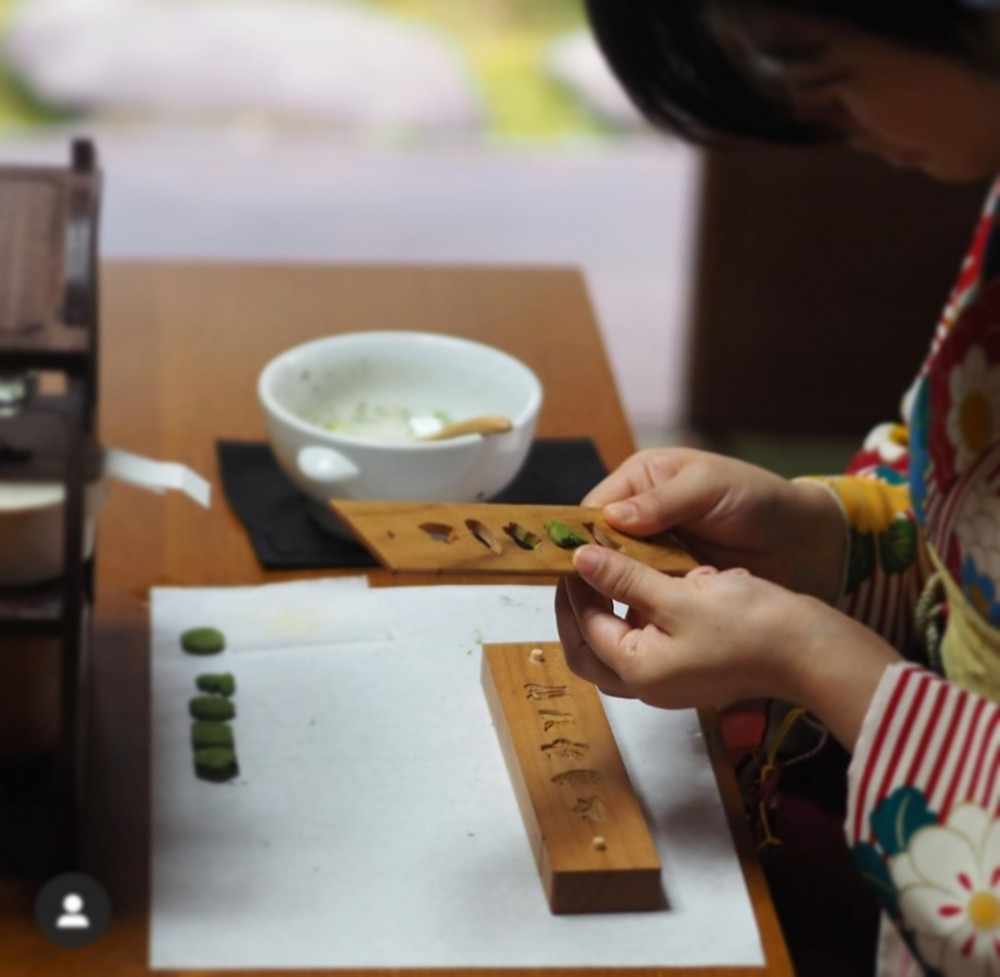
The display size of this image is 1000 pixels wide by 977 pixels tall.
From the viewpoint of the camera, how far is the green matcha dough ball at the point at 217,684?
102 centimetres

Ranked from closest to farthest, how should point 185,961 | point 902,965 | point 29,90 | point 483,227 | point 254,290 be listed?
point 185,961, point 902,965, point 254,290, point 29,90, point 483,227

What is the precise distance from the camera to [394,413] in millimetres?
1343

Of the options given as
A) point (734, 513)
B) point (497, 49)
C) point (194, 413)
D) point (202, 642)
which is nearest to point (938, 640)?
point (734, 513)

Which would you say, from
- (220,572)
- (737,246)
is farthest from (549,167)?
(220,572)

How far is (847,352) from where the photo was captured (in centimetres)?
292

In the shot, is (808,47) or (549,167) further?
(549,167)

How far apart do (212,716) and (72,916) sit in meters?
0.19

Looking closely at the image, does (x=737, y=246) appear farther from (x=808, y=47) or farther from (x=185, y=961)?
(x=185, y=961)

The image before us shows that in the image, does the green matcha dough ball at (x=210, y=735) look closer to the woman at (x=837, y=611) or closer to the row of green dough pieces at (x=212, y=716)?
the row of green dough pieces at (x=212, y=716)

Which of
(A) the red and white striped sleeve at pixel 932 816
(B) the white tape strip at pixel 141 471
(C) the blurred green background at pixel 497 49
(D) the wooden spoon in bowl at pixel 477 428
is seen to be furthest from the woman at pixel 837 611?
(C) the blurred green background at pixel 497 49

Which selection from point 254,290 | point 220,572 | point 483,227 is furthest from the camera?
point 483,227

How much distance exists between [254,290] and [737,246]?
141 centimetres

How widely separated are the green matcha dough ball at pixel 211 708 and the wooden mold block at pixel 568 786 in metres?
0.17

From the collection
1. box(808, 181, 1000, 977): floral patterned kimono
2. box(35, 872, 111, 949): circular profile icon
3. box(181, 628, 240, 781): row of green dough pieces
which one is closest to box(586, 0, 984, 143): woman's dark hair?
box(808, 181, 1000, 977): floral patterned kimono
